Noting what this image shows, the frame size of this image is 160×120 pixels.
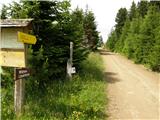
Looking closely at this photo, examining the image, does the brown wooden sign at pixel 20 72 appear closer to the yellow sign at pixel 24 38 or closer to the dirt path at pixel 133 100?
the yellow sign at pixel 24 38

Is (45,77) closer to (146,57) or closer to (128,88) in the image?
(128,88)

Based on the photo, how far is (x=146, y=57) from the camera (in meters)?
29.3

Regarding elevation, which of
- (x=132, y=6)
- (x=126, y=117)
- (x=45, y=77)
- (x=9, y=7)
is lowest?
(x=126, y=117)

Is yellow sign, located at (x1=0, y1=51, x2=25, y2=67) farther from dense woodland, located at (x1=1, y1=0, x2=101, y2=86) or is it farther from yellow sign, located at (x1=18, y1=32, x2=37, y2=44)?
dense woodland, located at (x1=1, y1=0, x2=101, y2=86)

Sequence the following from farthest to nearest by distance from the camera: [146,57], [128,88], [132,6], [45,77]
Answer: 1. [132,6]
2. [146,57]
3. [128,88]
4. [45,77]

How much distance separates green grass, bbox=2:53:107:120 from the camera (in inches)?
363

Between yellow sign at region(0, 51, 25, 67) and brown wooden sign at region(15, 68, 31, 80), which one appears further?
yellow sign at region(0, 51, 25, 67)

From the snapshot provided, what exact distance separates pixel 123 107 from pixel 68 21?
475cm

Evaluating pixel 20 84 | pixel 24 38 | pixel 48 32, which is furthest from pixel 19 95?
pixel 48 32

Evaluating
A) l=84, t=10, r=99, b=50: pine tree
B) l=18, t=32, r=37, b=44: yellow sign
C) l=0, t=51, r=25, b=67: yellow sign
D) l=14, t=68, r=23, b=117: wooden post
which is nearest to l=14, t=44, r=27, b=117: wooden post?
l=14, t=68, r=23, b=117: wooden post

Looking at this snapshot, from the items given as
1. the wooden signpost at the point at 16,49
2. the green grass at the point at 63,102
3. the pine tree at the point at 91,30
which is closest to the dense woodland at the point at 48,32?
the green grass at the point at 63,102

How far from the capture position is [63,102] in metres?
11.0

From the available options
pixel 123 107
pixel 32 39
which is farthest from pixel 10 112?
pixel 123 107

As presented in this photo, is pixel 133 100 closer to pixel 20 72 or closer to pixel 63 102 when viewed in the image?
pixel 63 102
